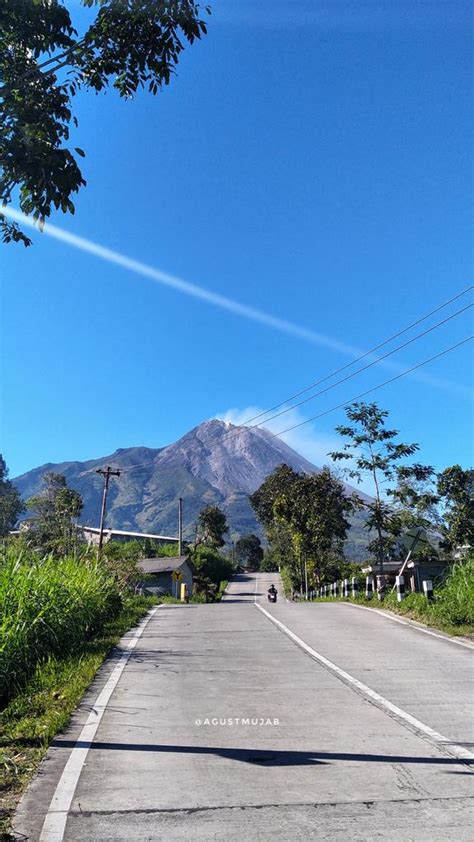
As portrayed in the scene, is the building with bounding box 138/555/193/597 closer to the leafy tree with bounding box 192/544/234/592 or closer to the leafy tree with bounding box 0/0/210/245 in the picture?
the leafy tree with bounding box 192/544/234/592

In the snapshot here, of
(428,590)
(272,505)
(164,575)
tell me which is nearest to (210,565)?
(164,575)

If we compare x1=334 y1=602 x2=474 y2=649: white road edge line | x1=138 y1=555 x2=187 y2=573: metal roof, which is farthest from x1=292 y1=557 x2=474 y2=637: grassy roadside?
x1=138 y1=555 x2=187 y2=573: metal roof

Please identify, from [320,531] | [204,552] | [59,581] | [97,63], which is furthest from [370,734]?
[204,552]

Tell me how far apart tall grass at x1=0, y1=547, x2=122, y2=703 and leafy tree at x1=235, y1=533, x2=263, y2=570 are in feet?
410

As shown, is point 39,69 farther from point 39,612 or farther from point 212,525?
point 212,525

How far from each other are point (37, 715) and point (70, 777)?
2002 mm

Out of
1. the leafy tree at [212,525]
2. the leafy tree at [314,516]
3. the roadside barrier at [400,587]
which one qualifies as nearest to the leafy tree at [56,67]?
the roadside barrier at [400,587]

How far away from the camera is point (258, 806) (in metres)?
3.88

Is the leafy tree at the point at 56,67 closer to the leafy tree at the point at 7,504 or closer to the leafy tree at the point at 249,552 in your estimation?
the leafy tree at the point at 7,504

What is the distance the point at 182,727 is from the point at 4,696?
104 inches

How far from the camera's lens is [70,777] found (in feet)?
14.4

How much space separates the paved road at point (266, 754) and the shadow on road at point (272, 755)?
0.02m

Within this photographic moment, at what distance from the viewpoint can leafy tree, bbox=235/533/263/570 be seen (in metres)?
136

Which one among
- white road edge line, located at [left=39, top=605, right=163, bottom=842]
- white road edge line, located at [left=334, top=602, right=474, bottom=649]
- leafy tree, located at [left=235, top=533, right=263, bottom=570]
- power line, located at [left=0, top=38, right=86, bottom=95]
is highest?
leafy tree, located at [left=235, top=533, right=263, bottom=570]
